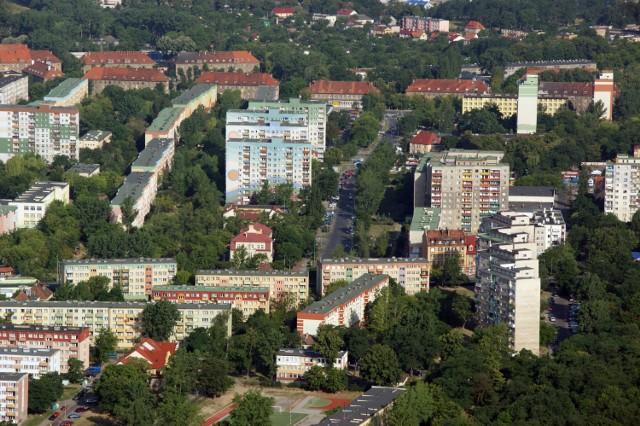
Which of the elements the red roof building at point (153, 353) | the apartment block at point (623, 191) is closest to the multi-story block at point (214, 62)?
the apartment block at point (623, 191)

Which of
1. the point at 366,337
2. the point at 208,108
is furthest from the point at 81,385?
the point at 208,108

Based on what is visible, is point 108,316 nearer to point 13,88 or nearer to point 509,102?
point 13,88

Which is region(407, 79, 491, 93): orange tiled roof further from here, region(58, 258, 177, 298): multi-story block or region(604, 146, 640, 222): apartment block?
region(58, 258, 177, 298): multi-story block

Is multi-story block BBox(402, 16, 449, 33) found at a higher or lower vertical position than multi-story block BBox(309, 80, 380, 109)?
higher

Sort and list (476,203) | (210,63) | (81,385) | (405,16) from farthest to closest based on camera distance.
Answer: (405,16) < (210,63) < (476,203) < (81,385)

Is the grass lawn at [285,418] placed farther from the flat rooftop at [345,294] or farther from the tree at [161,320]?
the tree at [161,320]

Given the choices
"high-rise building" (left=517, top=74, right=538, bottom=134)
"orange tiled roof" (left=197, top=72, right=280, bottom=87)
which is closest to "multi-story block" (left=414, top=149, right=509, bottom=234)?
"high-rise building" (left=517, top=74, right=538, bottom=134)

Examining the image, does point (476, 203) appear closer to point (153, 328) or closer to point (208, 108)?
point (153, 328)
